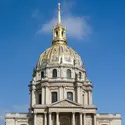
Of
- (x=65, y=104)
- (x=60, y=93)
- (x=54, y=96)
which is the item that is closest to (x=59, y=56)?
(x=60, y=93)

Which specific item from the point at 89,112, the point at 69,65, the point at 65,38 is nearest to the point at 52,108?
the point at 89,112

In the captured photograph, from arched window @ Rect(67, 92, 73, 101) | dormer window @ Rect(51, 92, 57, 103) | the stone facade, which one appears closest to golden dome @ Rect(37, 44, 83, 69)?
the stone facade

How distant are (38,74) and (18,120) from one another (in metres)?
13.4

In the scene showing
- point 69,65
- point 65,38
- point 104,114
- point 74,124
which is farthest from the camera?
point 65,38

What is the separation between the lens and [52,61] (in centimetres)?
8569

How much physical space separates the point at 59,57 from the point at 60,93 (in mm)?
8944

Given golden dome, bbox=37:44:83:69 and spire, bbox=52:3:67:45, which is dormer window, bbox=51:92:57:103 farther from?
spire, bbox=52:3:67:45

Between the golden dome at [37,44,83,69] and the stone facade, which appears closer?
the stone facade

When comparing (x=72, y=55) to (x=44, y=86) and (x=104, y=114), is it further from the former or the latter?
(x=104, y=114)

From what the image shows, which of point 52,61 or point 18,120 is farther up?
point 52,61

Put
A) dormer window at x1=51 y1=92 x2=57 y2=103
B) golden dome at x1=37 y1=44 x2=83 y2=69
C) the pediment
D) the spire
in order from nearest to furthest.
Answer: the pediment < dormer window at x1=51 y1=92 x2=57 y2=103 < golden dome at x1=37 y1=44 x2=83 y2=69 < the spire

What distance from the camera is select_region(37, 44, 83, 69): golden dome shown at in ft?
281

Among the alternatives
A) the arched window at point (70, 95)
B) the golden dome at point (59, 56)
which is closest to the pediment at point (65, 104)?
the arched window at point (70, 95)

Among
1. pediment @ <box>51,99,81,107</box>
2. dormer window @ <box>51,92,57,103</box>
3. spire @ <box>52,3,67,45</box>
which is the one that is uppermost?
spire @ <box>52,3,67,45</box>
